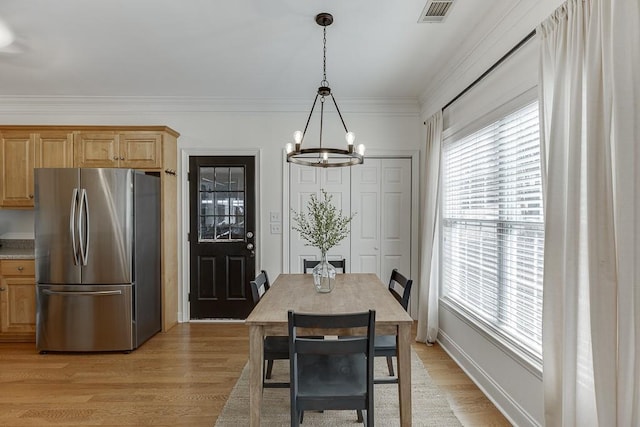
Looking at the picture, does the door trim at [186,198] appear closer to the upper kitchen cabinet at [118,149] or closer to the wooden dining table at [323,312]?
the upper kitchen cabinet at [118,149]

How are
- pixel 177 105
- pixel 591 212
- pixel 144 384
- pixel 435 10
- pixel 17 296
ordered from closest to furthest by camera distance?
pixel 591 212, pixel 435 10, pixel 144 384, pixel 17 296, pixel 177 105

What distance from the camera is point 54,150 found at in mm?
3971

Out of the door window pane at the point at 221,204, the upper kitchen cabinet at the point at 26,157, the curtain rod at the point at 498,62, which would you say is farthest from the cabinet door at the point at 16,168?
the curtain rod at the point at 498,62

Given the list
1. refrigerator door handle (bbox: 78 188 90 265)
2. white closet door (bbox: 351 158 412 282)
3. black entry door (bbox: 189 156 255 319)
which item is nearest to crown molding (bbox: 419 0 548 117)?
white closet door (bbox: 351 158 412 282)

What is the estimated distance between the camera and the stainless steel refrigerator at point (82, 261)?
3.48 m

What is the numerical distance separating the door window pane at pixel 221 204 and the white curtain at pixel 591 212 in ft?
11.1

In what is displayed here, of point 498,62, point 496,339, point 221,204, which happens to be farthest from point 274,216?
point 498,62

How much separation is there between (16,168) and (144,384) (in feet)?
9.41

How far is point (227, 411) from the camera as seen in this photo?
2477mm

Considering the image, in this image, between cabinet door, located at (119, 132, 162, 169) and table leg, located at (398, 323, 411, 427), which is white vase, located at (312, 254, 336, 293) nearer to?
table leg, located at (398, 323, 411, 427)

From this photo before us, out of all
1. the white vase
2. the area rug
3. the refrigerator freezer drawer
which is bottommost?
the area rug

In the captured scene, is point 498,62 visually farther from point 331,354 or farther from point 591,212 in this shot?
point 331,354

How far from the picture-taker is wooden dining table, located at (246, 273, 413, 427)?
197cm

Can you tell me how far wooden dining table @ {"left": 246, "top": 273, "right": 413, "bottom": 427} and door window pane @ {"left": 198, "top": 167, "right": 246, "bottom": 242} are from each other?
183 centimetres
